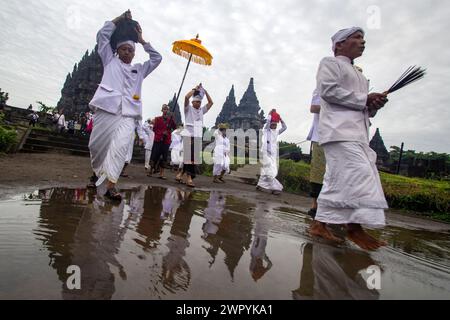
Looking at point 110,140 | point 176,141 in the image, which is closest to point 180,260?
point 110,140

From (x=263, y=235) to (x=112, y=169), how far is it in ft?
6.29

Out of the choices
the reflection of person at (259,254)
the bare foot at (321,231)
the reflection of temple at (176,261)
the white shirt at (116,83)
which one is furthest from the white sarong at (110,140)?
the bare foot at (321,231)

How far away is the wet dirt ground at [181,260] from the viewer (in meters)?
1.32

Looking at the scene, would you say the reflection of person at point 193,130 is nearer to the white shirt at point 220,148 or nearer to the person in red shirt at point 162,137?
the person in red shirt at point 162,137

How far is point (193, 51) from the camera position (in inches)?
264

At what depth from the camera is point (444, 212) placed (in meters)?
7.62

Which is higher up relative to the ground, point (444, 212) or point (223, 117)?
point (223, 117)

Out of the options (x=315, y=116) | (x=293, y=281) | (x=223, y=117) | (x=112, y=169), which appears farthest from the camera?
(x=223, y=117)

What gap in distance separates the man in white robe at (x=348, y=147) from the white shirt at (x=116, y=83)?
7.30 feet

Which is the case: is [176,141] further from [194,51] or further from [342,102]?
[342,102]

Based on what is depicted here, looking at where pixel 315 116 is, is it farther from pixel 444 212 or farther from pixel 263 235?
pixel 444 212

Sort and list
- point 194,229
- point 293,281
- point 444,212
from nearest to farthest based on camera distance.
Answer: point 293,281 → point 194,229 → point 444,212
